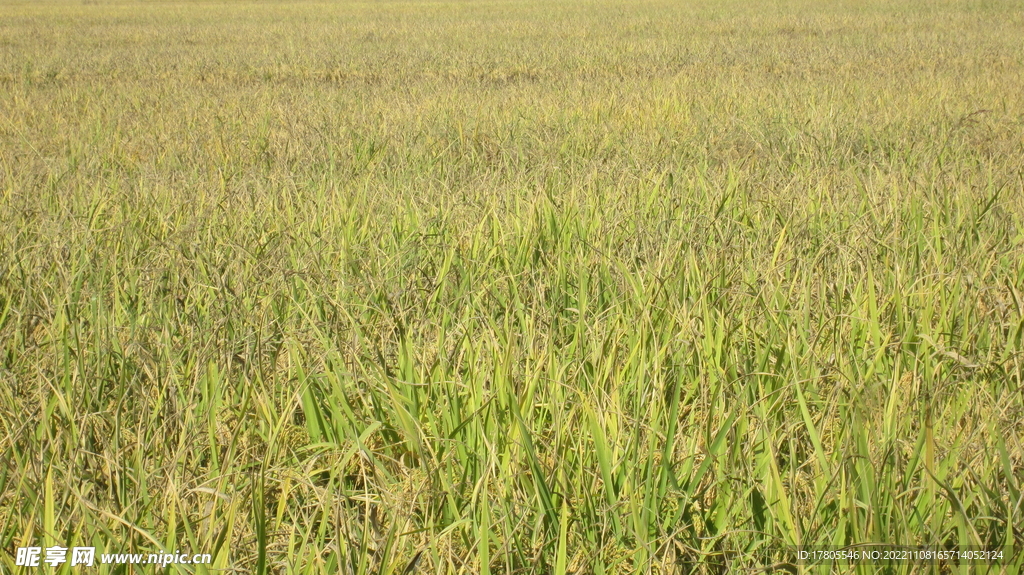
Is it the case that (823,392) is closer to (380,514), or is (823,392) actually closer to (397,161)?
(380,514)

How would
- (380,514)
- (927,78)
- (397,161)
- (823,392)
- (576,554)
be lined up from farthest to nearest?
(927,78) → (397,161) → (823,392) → (380,514) → (576,554)

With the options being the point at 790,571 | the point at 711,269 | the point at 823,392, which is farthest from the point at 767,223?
the point at 790,571

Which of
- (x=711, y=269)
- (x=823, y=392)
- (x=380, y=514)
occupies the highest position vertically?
(x=711, y=269)

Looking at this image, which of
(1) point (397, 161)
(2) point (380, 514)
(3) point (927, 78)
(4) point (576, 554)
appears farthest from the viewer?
(3) point (927, 78)

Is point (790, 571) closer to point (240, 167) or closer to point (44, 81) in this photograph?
point (240, 167)

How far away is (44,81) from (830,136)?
24.5 ft

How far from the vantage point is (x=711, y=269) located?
1.89 m

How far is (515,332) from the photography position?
1.68 meters

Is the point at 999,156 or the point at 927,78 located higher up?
the point at 927,78

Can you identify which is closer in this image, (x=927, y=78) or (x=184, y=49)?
(x=927, y=78)

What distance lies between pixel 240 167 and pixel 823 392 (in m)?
3.02

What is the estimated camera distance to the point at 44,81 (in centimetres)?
733

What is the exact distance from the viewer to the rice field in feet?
3.49

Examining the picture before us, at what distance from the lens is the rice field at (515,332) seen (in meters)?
1.06
